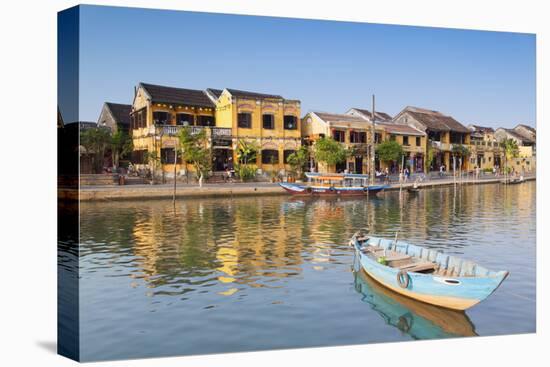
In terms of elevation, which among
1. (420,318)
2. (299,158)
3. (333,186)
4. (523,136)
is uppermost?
(523,136)

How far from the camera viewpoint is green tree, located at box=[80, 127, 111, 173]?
29.4ft

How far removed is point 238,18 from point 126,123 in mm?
5976

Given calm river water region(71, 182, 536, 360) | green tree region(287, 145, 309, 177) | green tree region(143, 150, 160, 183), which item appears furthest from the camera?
green tree region(287, 145, 309, 177)

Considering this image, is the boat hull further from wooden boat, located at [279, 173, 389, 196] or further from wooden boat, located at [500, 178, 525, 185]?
wooden boat, located at [500, 178, 525, 185]

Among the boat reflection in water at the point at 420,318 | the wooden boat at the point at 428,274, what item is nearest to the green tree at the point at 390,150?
the wooden boat at the point at 428,274

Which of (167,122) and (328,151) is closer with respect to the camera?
(328,151)

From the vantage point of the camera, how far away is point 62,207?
22.7ft

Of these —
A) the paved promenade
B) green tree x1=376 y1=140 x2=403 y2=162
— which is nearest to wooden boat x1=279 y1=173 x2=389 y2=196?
the paved promenade

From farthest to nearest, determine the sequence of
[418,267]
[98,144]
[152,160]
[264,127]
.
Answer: [264,127]
[152,160]
[98,144]
[418,267]

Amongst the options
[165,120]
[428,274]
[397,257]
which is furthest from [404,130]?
[428,274]

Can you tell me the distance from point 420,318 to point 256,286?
2.30 meters

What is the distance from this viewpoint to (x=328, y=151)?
14.2 meters

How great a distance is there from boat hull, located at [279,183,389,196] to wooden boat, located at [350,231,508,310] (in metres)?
7.78

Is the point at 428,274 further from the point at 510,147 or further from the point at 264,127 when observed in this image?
the point at 264,127
